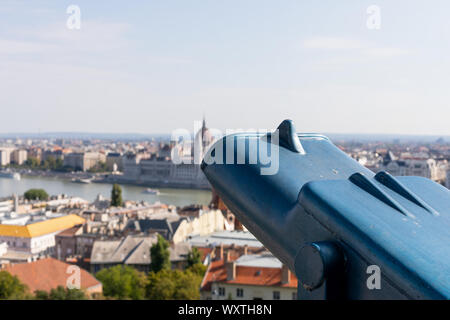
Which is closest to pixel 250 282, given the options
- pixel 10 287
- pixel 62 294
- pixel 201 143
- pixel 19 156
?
pixel 62 294

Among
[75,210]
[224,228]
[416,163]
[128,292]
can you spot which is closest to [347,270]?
[128,292]

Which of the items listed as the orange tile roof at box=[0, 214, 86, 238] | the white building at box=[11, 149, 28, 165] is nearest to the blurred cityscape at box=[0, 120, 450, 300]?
the orange tile roof at box=[0, 214, 86, 238]

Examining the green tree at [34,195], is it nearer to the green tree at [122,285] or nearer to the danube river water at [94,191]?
the danube river water at [94,191]

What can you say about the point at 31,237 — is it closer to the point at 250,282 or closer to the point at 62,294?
the point at 62,294

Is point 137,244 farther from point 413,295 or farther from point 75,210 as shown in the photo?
point 413,295

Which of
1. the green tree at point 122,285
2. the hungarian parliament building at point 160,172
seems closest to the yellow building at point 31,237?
the green tree at point 122,285

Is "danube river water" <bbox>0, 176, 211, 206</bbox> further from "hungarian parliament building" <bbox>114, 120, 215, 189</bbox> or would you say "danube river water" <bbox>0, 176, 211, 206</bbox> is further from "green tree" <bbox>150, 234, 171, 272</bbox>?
"green tree" <bbox>150, 234, 171, 272</bbox>
